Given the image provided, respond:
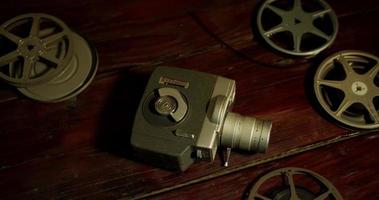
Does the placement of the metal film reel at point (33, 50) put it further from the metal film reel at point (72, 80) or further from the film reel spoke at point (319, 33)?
the film reel spoke at point (319, 33)

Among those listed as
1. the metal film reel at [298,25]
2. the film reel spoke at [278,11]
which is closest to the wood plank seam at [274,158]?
the metal film reel at [298,25]

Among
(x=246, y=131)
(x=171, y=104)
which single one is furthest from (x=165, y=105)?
(x=246, y=131)

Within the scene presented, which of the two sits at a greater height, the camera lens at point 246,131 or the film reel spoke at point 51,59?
the film reel spoke at point 51,59

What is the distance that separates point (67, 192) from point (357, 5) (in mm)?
861

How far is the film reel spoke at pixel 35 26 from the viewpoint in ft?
3.18

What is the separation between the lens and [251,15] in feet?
3.55

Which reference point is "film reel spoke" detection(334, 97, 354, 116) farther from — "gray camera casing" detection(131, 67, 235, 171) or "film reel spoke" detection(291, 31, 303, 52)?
"gray camera casing" detection(131, 67, 235, 171)

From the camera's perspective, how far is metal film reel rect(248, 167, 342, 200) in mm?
866

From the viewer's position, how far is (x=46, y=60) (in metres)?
0.95

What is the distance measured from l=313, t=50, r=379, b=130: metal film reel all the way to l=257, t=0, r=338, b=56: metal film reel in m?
0.06

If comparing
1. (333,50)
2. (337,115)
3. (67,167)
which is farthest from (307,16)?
(67,167)

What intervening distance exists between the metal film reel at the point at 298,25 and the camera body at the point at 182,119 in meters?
0.28

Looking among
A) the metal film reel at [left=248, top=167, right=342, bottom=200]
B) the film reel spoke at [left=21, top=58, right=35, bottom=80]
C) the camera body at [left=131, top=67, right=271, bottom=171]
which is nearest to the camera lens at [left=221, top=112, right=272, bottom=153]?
the camera body at [left=131, top=67, right=271, bottom=171]

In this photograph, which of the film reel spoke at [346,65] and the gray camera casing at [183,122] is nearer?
the gray camera casing at [183,122]
